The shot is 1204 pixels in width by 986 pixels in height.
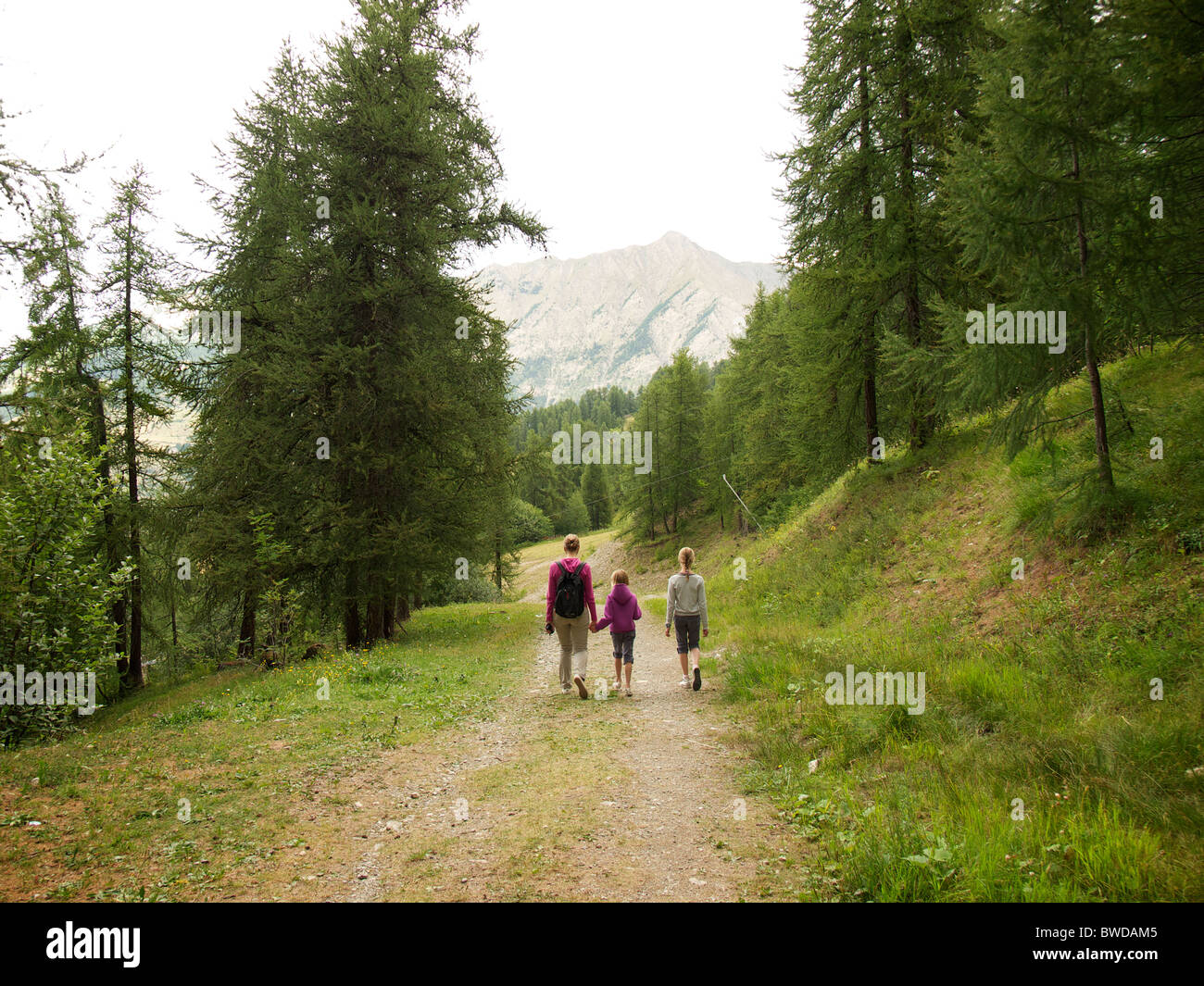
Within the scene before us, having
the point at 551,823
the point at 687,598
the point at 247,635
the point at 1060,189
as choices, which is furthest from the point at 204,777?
the point at 247,635

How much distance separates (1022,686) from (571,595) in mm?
6041

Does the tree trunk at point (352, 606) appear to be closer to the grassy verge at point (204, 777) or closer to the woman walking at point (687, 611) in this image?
the grassy verge at point (204, 777)

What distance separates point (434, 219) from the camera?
50.7ft

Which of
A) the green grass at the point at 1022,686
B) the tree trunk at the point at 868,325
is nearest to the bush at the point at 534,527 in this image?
the tree trunk at the point at 868,325

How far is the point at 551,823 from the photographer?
4.90 metres

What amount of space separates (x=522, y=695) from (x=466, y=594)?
28881 mm

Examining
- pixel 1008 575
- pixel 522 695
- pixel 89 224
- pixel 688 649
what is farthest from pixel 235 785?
pixel 89 224

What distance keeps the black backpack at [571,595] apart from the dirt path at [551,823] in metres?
1.93

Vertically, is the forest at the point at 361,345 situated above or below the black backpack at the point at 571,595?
above

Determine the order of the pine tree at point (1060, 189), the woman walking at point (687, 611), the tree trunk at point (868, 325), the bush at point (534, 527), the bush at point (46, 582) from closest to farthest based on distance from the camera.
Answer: the pine tree at point (1060, 189)
the bush at point (46, 582)
the woman walking at point (687, 611)
the tree trunk at point (868, 325)
the bush at point (534, 527)

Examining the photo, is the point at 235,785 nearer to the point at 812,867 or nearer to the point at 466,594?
the point at 812,867

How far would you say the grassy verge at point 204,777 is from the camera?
409cm

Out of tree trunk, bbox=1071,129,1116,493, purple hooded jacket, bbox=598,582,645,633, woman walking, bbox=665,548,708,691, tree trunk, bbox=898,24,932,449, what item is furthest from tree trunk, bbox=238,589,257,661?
tree trunk, bbox=898,24,932,449
